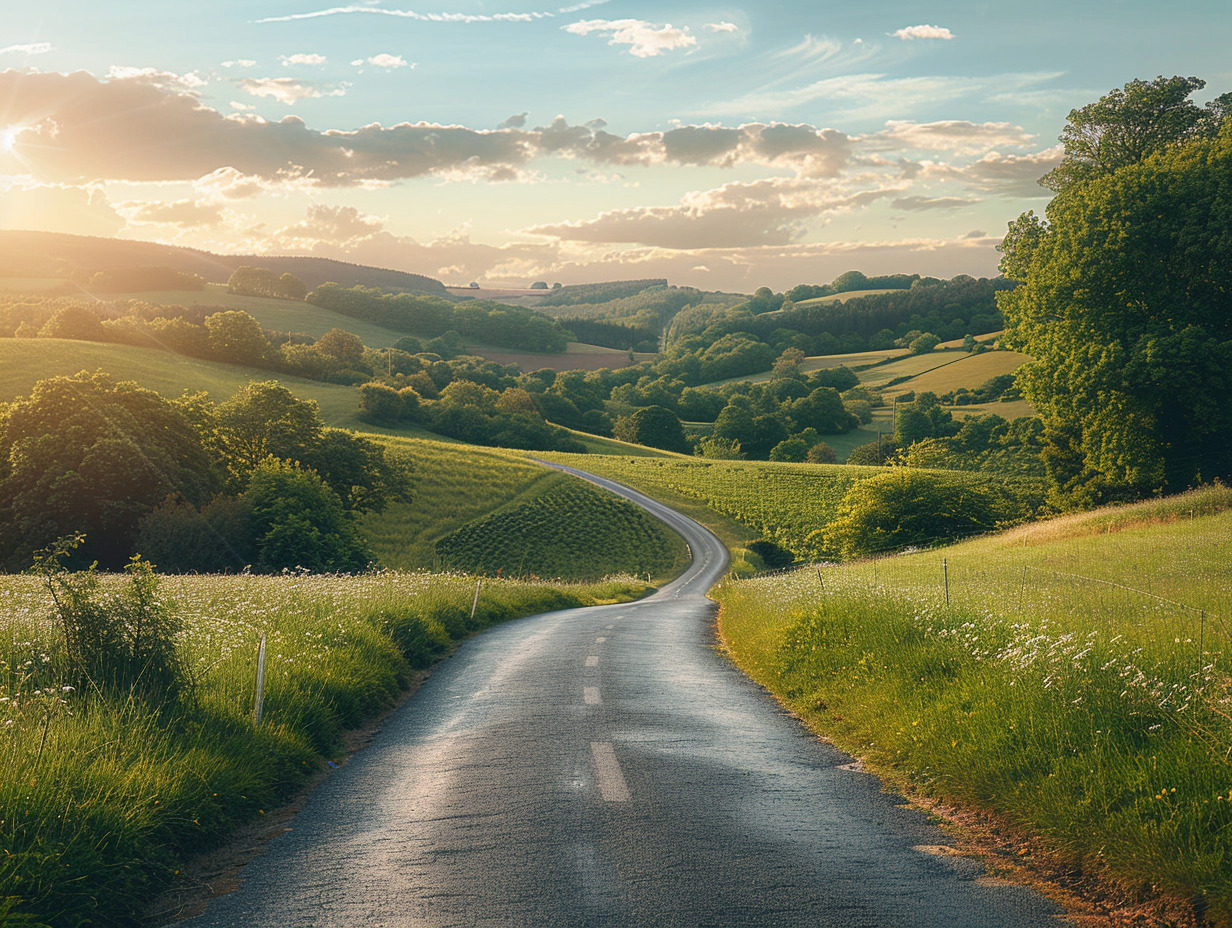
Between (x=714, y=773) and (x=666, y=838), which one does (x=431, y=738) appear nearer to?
(x=714, y=773)

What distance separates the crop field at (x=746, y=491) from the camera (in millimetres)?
76000

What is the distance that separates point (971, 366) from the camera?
424ft

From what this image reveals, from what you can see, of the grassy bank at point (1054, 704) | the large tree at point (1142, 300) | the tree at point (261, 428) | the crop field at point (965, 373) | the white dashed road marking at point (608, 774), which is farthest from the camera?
the crop field at point (965, 373)

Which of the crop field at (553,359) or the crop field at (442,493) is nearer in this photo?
the crop field at (442,493)

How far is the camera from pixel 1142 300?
35.0 metres

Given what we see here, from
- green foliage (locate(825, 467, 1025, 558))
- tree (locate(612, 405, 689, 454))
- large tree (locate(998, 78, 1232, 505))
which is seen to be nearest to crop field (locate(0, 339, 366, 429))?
tree (locate(612, 405, 689, 454))

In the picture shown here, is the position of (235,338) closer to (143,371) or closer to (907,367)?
(143,371)

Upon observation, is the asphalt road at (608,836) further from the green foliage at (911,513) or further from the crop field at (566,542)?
the crop field at (566,542)

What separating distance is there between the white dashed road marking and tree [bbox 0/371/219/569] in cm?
4270

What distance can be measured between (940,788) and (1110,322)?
34.2 metres

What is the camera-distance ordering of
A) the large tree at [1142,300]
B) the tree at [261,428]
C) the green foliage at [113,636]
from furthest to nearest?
the tree at [261,428] → the large tree at [1142,300] → the green foliage at [113,636]

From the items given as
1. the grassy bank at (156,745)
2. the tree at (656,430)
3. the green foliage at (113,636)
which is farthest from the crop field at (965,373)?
the green foliage at (113,636)

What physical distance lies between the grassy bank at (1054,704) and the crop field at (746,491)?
55.7 meters

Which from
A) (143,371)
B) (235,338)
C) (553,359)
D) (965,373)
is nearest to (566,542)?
(143,371)
